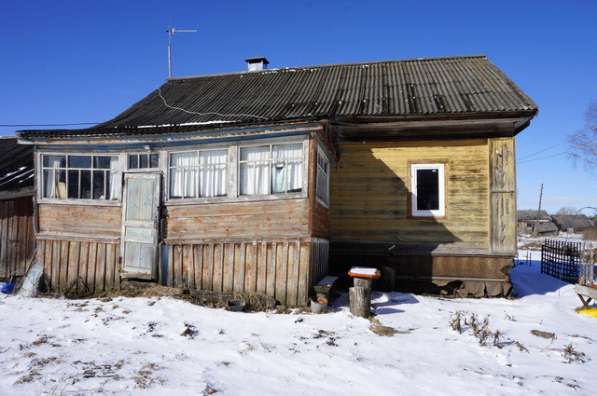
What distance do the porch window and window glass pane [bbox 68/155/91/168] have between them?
1093mm

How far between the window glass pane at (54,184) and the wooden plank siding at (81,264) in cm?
107

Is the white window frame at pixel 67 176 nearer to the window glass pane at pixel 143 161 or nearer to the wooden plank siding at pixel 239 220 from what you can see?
the window glass pane at pixel 143 161

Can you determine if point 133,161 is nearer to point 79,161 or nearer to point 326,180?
point 79,161

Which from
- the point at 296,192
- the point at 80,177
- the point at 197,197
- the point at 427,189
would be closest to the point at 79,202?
the point at 80,177

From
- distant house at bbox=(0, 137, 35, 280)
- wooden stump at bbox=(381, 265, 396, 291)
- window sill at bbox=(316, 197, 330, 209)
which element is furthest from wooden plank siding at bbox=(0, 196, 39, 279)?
wooden stump at bbox=(381, 265, 396, 291)

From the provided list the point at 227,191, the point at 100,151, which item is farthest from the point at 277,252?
the point at 100,151

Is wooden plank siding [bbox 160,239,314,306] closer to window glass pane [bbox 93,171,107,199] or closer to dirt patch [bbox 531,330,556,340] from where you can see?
window glass pane [bbox 93,171,107,199]

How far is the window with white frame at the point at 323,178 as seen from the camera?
30.0ft

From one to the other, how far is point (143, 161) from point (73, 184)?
1871mm

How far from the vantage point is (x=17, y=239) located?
37.2ft

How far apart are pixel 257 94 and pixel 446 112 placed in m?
6.17

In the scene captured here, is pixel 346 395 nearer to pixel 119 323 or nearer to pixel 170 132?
pixel 119 323

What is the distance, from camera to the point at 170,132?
9.01 metres

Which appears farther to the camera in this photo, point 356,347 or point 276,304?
point 276,304
